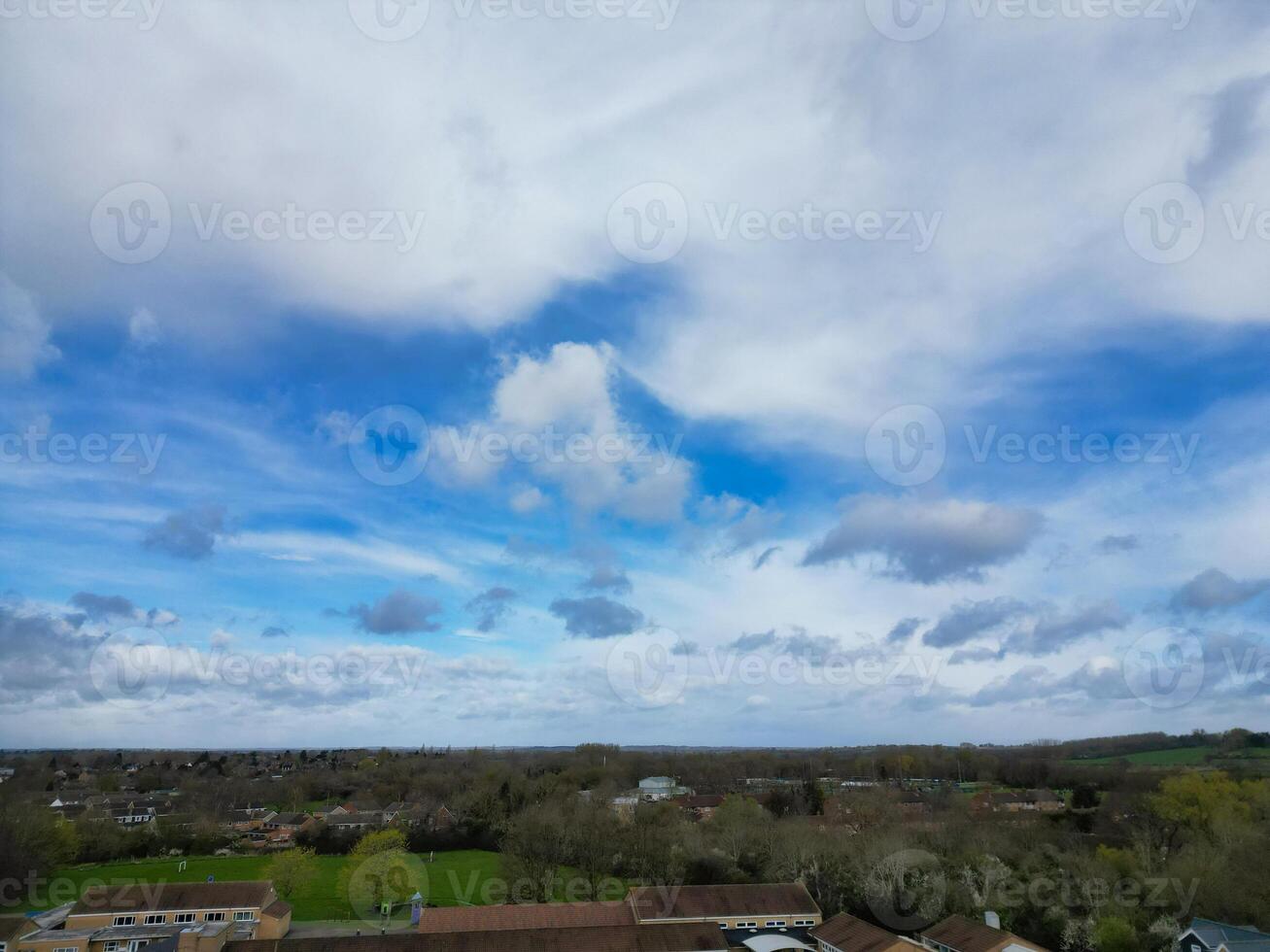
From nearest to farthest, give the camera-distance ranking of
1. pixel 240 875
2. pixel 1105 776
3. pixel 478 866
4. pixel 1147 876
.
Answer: pixel 1147 876 → pixel 240 875 → pixel 478 866 → pixel 1105 776

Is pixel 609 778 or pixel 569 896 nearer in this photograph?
pixel 569 896

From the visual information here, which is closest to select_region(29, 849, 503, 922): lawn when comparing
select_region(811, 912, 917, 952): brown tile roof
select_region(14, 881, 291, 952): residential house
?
select_region(14, 881, 291, 952): residential house

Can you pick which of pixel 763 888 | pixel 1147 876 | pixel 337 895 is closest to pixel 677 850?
pixel 763 888

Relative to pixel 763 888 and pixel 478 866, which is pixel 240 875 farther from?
pixel 763 888

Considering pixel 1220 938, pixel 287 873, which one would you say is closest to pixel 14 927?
pixel 287 873

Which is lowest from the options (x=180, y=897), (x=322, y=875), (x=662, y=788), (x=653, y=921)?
(x=322, y=875)

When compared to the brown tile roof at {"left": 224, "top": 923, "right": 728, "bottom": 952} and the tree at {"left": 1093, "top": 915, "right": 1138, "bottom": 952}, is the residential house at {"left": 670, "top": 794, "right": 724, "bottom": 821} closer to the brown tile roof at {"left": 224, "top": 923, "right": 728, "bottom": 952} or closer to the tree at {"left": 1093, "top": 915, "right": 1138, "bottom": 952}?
the brown tile roof at {"left": 224, "top": 923, "right": 728, "bottom": 952}

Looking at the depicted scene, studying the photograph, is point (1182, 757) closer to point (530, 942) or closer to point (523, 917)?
point (523, 917)
